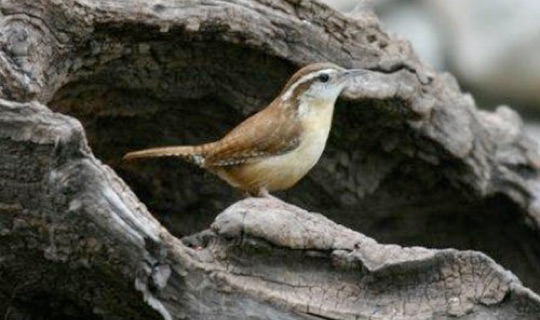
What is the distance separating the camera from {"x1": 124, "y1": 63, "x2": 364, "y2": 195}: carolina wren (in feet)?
20.3

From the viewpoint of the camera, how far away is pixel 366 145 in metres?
6.62

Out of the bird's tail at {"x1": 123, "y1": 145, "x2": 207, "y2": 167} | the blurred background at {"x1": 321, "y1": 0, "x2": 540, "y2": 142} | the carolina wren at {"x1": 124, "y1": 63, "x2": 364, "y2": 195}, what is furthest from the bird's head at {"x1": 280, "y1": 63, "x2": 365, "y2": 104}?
the blurred background at {"x1": 321, "y1": 0, "x2": 540, "y2": 142}

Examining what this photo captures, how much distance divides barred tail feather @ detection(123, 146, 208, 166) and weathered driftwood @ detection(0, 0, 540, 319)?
9.2 inches

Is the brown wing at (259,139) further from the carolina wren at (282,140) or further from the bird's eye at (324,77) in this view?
the bird's eye at (324,77)

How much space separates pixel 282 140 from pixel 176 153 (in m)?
0.51

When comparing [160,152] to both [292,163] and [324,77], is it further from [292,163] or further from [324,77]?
[324,77]

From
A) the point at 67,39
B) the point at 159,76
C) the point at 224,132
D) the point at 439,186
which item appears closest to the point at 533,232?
the point at 439,186

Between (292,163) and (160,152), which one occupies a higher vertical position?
(292,163)

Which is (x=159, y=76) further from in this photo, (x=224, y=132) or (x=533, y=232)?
(x=533, y=232)

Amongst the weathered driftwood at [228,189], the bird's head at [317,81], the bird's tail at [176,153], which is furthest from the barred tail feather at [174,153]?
the bird's head at [317,81]

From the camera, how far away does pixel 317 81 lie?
625 cm

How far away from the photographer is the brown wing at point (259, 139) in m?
6.18

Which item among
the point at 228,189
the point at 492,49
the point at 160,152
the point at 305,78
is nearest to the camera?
the point at 160,152

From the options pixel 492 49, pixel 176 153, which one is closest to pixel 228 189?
pixel 176 153
